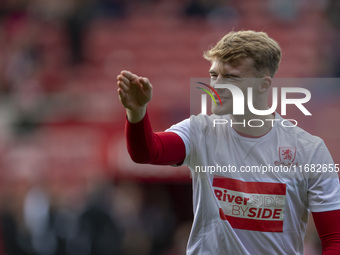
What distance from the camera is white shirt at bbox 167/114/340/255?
321 cm

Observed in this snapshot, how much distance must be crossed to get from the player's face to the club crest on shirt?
13.2 inches

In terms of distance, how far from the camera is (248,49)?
3.24 m

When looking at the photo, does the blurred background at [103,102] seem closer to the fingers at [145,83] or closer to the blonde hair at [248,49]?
the blonde hair at [248,49]

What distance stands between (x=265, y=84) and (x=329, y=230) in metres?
0.80

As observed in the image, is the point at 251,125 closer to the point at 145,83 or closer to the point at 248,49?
the point at 248,49

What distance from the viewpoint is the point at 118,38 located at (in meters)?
11.3

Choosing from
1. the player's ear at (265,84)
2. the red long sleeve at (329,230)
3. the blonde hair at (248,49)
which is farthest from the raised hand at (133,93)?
the red long sleeve at (329,230)

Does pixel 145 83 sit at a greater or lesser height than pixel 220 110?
greater

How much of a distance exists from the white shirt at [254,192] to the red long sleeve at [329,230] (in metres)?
0.03

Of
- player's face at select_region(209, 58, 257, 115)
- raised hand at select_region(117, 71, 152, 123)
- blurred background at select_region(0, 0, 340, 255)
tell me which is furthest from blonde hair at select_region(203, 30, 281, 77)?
blurred background at select_region(0, 0, 340, 255)

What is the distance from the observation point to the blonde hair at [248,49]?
323cm

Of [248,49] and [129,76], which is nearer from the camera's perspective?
[129,76]

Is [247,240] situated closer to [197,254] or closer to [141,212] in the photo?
[197,254]

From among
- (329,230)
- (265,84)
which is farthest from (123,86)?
(329,230)
